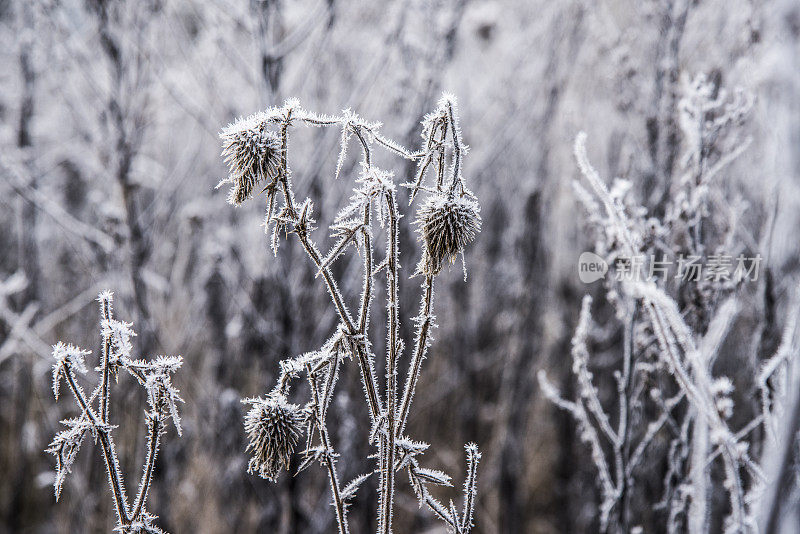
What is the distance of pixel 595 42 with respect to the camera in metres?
3.10

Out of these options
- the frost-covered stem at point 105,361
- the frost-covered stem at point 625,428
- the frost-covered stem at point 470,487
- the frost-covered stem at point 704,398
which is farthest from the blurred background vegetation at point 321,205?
the frost-covered stem at point 105,361

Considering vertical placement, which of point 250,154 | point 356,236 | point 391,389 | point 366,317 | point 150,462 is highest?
point 250,154

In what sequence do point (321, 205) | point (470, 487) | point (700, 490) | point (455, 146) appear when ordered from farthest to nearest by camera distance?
point (321, 205)
point (700, 490)
point (470, 487)
point (455, 146)

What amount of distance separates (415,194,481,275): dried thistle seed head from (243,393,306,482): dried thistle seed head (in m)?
0.33

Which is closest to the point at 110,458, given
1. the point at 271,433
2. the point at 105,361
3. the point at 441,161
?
the point at 105,361

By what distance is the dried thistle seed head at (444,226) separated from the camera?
2.98ft

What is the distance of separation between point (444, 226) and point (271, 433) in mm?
442

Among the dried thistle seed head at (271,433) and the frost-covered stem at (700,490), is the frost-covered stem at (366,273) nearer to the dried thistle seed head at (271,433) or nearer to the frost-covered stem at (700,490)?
the dried thistle seed head at (271,433)

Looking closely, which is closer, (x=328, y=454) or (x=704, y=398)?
(x=328, y=454)

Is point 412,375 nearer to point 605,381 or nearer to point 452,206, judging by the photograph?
point 452,206

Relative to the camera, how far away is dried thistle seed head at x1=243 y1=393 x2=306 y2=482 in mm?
933

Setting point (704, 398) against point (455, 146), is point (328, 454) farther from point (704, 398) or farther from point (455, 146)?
point (704, 398)

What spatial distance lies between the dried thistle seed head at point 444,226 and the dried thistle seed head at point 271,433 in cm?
33

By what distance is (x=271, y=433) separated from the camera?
934 millimetres
